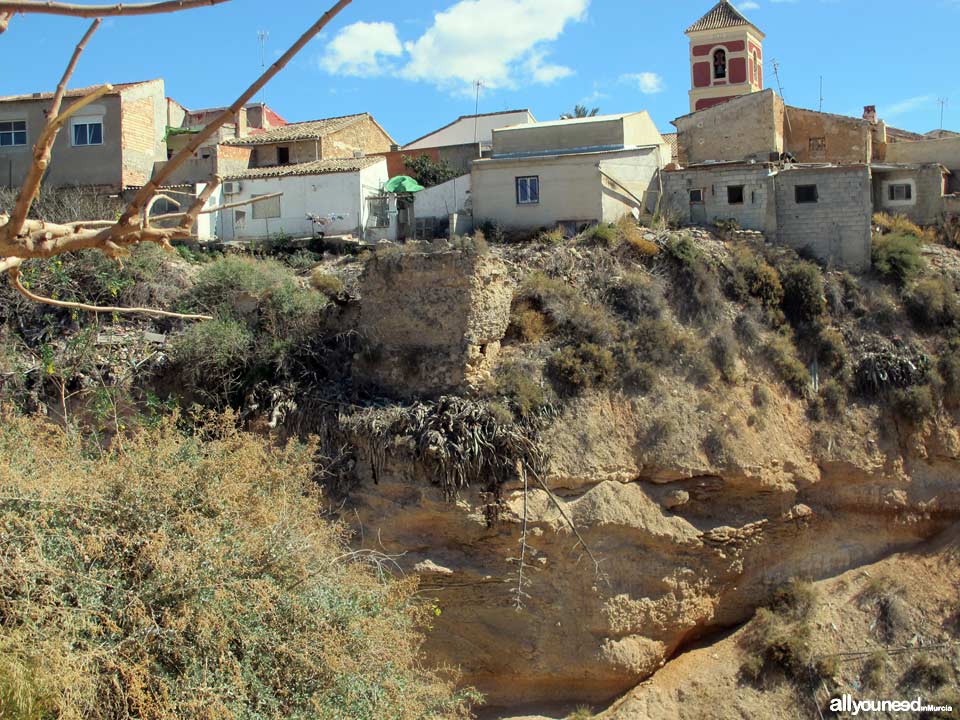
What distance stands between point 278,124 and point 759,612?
23506 millimetres

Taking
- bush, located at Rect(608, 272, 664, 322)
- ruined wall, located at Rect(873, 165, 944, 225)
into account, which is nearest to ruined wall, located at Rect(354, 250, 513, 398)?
bush, located at Rect(608, 272, 664, 322)

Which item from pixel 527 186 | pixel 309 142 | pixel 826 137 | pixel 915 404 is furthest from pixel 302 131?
pixel 915 404

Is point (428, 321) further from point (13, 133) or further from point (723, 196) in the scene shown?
point (13, 133)

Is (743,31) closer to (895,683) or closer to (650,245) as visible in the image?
(650,245)

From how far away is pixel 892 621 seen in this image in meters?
16.2

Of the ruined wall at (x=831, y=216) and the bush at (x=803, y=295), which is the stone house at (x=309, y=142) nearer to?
the ruined wall at (x=831, y=216)

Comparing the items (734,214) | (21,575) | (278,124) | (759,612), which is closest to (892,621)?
(759,612)

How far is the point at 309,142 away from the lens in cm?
2691

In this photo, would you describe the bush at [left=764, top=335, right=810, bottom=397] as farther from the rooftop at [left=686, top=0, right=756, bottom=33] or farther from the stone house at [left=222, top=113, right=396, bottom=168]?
the rooftop at [left=686, top=0, right=756, bottom=33]

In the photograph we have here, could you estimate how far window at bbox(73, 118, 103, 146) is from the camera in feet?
84.7

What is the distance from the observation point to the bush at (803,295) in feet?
61.5

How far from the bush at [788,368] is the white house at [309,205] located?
9.35 metres

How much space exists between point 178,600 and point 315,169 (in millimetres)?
16823

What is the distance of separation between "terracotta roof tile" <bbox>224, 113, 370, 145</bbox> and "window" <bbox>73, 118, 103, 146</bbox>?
2.93 metres
